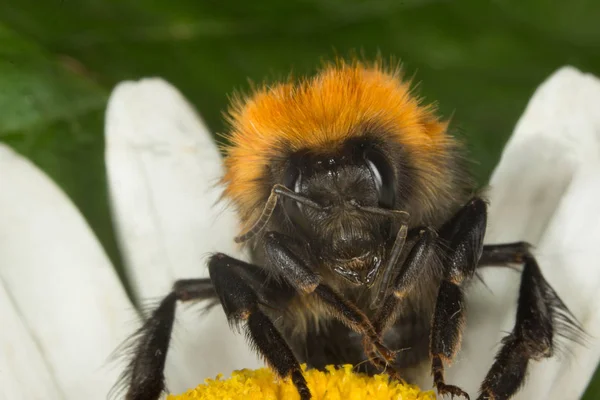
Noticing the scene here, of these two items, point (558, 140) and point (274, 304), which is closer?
point (274, 304)

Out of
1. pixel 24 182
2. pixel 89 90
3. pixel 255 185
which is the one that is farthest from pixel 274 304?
pixel 89 90

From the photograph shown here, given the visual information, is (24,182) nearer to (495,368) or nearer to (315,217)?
(315,217)

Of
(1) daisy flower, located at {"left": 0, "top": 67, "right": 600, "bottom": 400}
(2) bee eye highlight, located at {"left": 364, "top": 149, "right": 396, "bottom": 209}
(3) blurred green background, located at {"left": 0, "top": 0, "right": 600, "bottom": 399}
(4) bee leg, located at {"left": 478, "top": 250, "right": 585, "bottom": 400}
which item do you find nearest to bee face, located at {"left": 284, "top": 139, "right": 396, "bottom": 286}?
(2) bee eye highlight, located at {"left": 364, "top": 149, "right": 396, "bottom": 209}

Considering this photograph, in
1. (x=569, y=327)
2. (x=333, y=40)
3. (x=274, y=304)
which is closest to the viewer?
(x=274, y=304)

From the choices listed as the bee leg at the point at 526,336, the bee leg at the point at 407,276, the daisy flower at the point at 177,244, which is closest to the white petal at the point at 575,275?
the daisy flower at the point at 177,244

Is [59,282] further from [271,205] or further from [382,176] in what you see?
[382,176]

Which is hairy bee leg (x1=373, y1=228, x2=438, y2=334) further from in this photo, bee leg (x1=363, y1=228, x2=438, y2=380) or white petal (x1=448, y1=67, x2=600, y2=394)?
white petal (x1=448, y1=67, x2=600, y2=394)
